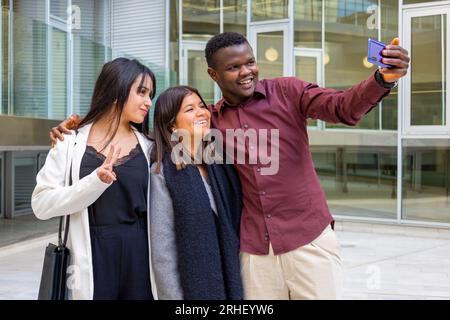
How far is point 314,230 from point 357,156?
9.08m

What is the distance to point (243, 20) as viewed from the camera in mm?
11688

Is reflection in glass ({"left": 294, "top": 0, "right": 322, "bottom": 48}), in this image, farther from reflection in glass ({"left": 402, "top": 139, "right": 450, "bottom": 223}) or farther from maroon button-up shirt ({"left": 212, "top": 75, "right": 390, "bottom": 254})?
maroon button-up shirt ({"left": 212, "top": 75, "right": 390, "bottom": 254})

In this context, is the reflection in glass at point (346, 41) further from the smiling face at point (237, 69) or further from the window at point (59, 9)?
the smiling face at point (237, 69)

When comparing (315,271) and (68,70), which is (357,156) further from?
(315,271)

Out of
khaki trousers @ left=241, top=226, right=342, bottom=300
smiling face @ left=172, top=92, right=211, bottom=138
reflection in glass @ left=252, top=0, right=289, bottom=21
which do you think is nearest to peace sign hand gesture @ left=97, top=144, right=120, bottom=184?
smiling face @ left=172, top=92, right=211, bottom=138

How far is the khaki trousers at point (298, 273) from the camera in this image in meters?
2.04

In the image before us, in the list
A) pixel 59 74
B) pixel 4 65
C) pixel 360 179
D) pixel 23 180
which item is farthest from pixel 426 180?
pixel 23 180

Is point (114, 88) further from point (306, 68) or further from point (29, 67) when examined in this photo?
point (306, 68)

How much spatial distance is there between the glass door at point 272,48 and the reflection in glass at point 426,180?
315 cm

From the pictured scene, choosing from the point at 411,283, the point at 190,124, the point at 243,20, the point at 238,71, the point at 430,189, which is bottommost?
the point at 411,283

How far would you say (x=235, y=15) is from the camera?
464 inches

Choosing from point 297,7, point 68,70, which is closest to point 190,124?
point 68,70

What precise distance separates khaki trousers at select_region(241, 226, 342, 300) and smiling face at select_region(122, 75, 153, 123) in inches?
28.9

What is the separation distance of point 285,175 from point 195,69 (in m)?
10.2
